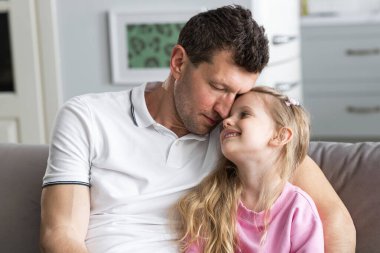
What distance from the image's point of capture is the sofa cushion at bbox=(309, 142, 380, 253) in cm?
175

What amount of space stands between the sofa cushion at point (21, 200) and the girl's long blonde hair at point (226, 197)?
44 cm

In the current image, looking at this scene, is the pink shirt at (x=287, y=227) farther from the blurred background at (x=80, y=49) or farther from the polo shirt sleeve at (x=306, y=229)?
the blurred background at (x=80, y=49)

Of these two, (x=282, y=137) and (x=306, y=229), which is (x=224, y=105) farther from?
(x=306, y=229)

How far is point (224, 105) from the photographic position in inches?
68.0

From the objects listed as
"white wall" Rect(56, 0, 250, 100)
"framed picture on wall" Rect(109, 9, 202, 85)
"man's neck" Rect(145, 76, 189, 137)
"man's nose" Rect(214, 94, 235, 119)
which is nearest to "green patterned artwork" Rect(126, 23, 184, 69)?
"framed picture on wall" Rect(109, 9, 202, 85)

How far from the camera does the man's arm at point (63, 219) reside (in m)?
1.64

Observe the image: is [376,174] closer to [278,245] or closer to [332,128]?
[278,245]

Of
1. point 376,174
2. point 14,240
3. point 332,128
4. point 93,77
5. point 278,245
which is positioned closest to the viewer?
point 278,245

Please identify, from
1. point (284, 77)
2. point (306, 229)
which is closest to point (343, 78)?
point (284, 77)

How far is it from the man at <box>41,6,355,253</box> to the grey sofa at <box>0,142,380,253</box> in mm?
89

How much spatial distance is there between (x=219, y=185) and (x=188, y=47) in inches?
14.1

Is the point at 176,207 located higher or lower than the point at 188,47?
lower

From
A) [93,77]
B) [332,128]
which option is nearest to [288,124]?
[93,77]

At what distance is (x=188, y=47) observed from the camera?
1760 mm
